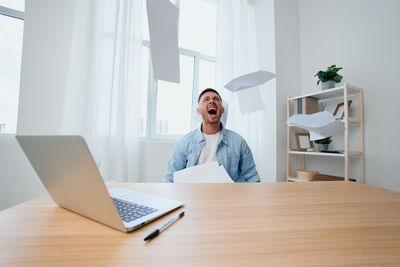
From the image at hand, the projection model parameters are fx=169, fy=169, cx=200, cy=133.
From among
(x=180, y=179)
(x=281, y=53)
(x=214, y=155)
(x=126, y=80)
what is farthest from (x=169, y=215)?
(x=281, y=53)

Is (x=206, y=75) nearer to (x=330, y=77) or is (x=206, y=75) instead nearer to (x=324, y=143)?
(x=330, y=77)

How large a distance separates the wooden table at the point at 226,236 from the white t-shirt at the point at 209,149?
0.79 metres

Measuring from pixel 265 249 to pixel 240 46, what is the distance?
7.11ft

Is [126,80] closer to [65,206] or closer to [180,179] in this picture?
[180,179]

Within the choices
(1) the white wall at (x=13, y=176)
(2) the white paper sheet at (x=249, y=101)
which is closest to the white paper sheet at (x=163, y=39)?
(2) the white paper sheet at (x=249, y=101)

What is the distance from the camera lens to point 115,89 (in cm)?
145

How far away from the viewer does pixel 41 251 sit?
234 millimetres

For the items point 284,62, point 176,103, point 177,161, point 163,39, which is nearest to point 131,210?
point 163,39

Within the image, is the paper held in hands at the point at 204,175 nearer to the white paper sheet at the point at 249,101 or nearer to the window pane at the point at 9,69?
the white paper sheet at the point at 249,101

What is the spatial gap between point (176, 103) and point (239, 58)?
92 centimetres

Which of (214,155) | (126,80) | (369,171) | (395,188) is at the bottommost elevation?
(395,188)

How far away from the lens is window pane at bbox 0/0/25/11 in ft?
4.24

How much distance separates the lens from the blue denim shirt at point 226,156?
1.21 m

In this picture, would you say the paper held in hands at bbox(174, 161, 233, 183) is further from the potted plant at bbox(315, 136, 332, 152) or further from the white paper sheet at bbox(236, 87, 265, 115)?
the potted plant at bbox(315, 136, 332, 152)
